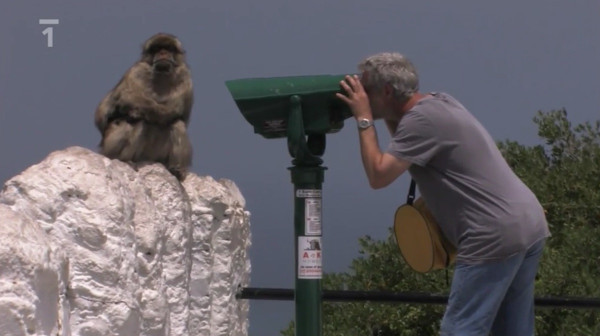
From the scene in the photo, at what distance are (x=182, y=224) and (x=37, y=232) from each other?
6.50 ft

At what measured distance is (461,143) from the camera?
3.48 metres

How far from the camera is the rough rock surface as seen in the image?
7.48ft

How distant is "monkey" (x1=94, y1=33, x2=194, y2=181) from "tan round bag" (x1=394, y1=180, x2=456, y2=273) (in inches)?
86.6

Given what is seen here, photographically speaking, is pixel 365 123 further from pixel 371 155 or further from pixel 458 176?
pixel 458 176

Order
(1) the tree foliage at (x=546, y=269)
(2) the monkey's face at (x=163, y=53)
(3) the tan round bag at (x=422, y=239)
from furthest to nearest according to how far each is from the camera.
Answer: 1. (1) the tree foliage at (x=546, y=269)
2. (2) the monkey's face at (x=163, y=53)
3. (3) the tan round bag at (x=422, y=239)

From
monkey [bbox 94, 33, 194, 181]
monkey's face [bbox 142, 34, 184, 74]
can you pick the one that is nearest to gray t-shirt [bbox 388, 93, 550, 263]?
monkey [bbox 94, 33, 194, 181]

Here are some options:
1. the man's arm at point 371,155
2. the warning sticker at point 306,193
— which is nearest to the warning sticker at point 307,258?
the warning sticker at point 306,193

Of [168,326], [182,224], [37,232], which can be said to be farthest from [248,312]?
[37,232]

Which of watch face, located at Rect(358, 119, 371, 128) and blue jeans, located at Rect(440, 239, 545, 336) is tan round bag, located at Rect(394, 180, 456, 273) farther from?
watch face, located at Rect(358, 119, 371, 128)

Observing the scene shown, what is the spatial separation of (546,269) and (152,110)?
4.30 m

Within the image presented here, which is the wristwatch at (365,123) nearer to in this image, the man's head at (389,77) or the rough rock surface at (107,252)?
the man's head at (389,77)

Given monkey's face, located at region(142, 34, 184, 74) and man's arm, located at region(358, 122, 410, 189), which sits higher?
monkey's face, located at region(142, 34, 184, 74)

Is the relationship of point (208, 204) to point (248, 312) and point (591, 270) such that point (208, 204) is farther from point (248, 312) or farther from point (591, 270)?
point (591, 270)

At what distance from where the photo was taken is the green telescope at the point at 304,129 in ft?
11.5
